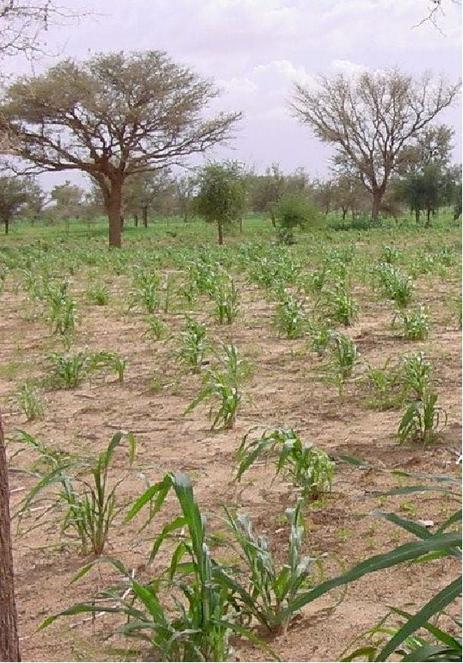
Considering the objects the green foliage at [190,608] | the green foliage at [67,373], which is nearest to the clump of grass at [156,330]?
the green foliage at [67,373]

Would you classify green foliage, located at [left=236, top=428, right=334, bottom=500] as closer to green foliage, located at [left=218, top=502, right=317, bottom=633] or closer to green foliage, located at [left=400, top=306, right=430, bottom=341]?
green foliage, located at [left=218, top=502, right=317, bottom=633]

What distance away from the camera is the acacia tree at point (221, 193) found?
2545 centimetres

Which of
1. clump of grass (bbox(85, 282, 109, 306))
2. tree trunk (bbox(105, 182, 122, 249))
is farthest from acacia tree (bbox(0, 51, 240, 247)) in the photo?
clump of grass (bbox(85, 282, 109, 306))

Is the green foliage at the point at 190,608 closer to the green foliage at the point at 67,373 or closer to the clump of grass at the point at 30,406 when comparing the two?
the clump of grass at the point at 30,406

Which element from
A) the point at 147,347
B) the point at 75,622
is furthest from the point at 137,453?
the point at 147,347

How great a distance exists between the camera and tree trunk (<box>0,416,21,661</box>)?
1640mm

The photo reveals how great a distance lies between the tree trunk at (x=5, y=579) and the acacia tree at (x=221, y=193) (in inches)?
937

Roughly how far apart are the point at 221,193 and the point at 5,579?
79.4 feet

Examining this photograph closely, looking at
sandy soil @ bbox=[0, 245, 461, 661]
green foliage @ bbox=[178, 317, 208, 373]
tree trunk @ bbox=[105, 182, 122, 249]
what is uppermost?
tree trunk @ bbox=[105, 182, 122, 249]

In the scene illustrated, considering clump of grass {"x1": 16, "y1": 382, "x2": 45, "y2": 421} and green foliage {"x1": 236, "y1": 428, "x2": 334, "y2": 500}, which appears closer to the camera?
green foliage {"x1": 236, "y1": 428, "x2": 334, "y2": 500}

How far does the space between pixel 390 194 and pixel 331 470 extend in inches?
1581

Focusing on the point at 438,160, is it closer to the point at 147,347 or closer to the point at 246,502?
the point at 147,347

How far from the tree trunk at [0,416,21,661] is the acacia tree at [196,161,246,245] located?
23.8 m

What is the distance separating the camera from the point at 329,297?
25.6 ft
